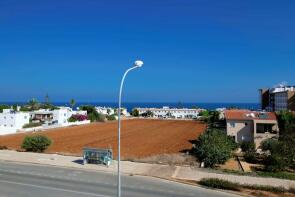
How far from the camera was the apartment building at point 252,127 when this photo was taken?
4166cm

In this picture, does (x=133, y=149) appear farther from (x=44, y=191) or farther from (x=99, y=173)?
(x=44, y=191)

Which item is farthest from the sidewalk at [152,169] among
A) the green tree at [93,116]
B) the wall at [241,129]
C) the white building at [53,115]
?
the green tree at [93,116]

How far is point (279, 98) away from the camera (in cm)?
9600

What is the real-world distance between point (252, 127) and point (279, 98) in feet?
189

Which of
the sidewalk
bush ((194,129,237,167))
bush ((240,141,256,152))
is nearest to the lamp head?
the sidewalk

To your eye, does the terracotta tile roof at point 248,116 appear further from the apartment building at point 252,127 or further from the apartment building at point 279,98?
the apartment building at point 279,98

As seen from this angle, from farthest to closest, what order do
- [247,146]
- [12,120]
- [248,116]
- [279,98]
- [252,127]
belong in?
[279,98] → [12,120] → [248,116] → [252,127] → [247,146]

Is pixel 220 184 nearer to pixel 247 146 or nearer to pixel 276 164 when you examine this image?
pixel 276 164

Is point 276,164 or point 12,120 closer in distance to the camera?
point 276,164

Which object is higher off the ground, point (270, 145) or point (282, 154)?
point (270, 145)

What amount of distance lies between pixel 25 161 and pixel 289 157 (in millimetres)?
23238

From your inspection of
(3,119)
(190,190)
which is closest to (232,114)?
(190,190)

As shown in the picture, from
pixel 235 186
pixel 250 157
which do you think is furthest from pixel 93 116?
pixel 235 186

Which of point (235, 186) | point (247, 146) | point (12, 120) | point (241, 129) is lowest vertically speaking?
point (235, 186)
